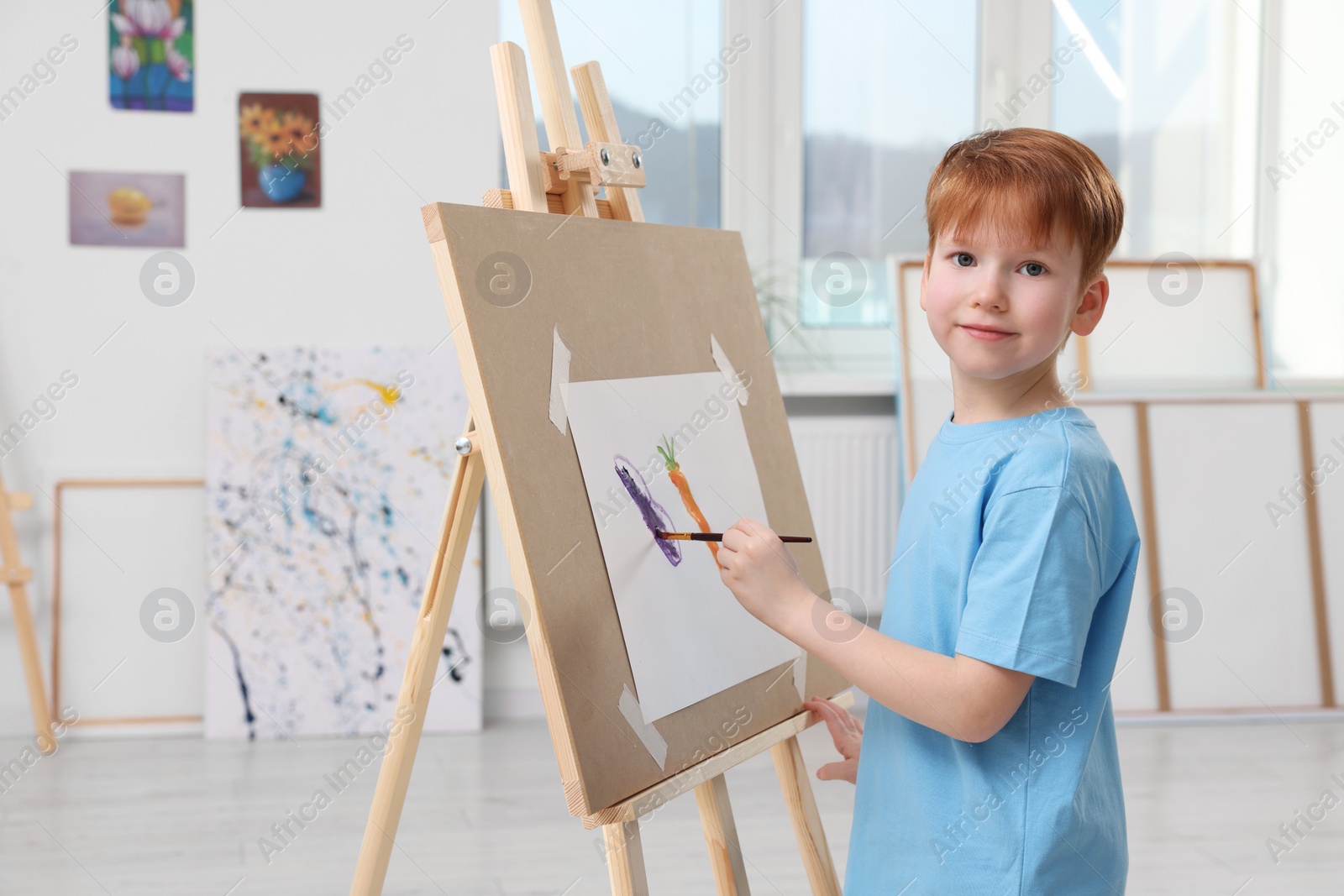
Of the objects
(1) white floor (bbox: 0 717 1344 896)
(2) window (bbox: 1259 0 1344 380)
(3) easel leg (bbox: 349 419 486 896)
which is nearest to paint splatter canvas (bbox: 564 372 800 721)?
(3) easel leg (bbox: 349 419 486 896)

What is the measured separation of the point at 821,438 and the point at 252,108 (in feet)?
5.73

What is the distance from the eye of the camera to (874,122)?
307cm

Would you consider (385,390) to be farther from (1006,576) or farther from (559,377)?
(1006,576)

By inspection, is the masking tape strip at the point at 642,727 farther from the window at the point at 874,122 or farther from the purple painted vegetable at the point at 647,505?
the window at the point at 874,122

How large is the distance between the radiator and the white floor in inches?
19.5

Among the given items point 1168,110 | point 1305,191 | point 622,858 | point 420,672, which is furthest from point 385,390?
point 1305,191

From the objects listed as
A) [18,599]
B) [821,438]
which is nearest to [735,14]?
[821,438]

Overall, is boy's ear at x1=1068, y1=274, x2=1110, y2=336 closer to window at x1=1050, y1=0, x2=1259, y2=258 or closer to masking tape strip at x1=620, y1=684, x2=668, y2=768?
masking tape strip at x1=620, y1=684, x2=668, y2=768

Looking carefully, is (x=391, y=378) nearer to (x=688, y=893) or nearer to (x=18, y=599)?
(x=18, y=599)

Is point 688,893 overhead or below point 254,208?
below

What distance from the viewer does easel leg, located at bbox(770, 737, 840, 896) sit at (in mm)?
1291

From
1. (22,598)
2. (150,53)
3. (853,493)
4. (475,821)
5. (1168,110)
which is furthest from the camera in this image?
(1168,110)

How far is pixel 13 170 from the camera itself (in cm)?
263

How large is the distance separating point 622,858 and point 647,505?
359 millimetres
